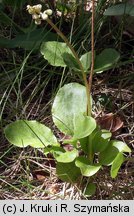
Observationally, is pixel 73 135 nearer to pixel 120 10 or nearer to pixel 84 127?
pixel 84 127

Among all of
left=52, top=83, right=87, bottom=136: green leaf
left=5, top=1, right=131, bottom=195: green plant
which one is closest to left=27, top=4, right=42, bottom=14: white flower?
left=5, top=1, right=131, bottom=195: green plant

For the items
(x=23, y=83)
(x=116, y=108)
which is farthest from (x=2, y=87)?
(x=116, y=108)

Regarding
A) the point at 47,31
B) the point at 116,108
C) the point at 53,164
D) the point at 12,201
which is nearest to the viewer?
the point at 12,201

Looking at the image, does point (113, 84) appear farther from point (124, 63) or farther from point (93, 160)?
point (93, 160)

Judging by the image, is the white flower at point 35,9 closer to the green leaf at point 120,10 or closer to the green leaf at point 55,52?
the green leaf at point 55,52

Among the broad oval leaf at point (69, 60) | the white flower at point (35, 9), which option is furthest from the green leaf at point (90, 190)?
the white flower at point (35, 9)
